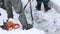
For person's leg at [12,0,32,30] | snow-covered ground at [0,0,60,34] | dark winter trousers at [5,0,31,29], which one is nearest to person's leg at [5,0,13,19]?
dark winter trousers at [5,0,31,29]

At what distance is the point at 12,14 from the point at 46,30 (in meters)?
0.91

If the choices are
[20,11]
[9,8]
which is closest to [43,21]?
[9,8]

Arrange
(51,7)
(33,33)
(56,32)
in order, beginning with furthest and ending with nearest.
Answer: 1. (51,7)
2. (56,32)
3. (33,33)

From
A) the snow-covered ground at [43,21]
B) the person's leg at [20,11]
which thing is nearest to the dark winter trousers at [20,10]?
the person's leg at [20,11]

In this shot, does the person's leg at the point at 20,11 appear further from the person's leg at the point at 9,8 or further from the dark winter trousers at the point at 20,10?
the person's leg at the point at 9,8

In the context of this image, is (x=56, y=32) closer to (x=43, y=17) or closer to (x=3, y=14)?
(x=43, y=17)

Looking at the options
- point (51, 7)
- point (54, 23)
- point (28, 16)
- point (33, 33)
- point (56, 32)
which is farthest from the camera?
point (51, 7)

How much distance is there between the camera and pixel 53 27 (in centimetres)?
502

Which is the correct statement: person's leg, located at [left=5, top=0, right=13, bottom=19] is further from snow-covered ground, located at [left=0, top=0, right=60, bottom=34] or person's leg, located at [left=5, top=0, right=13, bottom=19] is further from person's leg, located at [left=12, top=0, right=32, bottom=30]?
person's leg, located at [left=12, top=0, right=32, bottom=30]

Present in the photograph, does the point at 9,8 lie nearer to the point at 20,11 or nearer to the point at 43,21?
the point at 20,11

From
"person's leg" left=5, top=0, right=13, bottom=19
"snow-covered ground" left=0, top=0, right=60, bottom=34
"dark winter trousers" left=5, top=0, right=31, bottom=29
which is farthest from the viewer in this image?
"person's leg" left=5, top=0, right=13, bottom=19

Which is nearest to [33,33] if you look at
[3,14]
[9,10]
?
[9,10]

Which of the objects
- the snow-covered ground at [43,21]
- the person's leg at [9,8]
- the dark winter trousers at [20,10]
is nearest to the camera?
the dark winter trousers at [20,10]

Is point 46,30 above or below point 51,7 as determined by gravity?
below
